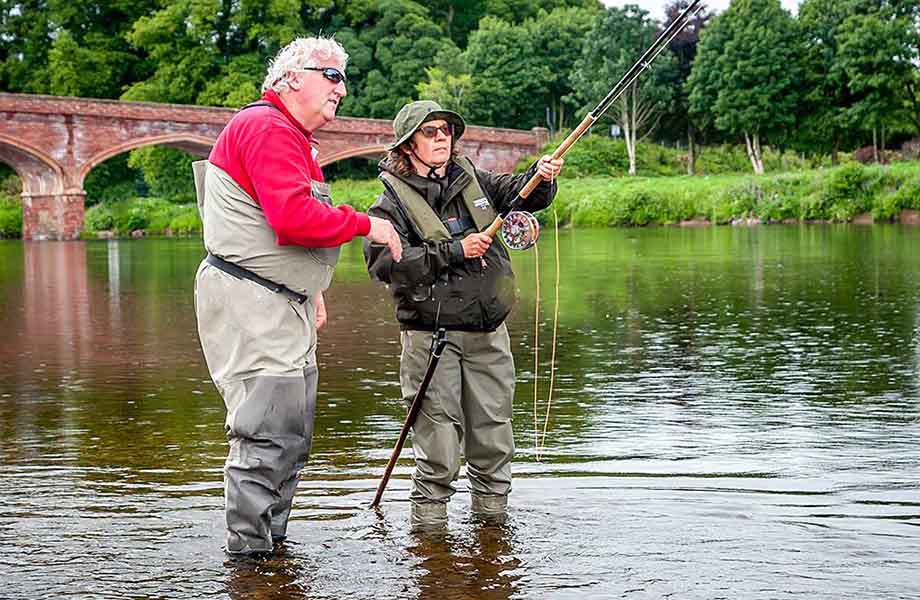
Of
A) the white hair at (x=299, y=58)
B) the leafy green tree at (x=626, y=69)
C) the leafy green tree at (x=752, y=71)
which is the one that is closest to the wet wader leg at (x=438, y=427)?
the white hair at (x=299, y=58)

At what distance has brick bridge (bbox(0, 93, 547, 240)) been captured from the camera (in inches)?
2184

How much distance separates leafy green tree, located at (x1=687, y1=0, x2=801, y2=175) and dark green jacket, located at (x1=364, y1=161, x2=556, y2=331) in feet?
185

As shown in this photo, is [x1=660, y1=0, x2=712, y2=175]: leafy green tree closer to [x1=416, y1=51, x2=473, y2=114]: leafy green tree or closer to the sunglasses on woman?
[x1=416, y1=51, x2=473, y2=114]: leafy green tree

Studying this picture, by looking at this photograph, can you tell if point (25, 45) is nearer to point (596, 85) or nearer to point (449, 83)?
point (449, 83)

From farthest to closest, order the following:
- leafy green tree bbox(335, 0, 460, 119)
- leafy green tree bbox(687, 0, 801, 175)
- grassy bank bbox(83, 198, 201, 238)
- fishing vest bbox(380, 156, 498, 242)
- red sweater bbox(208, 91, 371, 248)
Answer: leafy green tree bbox(335, 0, 460, 119) → leafy green tree bbox(687, 0, 801, 175) → grassy bank bbox(83, 198, 201, 238) → fishing vest bbox(380, 156, 498, 242) → red sweater bbox(208, 91, 371, 248)

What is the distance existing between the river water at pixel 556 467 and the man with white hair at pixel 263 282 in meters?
0.34

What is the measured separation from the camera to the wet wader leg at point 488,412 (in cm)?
550

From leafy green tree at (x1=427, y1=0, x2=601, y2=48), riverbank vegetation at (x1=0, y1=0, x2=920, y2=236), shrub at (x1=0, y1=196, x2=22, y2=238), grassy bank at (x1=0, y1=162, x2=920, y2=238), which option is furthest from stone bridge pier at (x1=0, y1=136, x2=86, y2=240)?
leafy green tree at (x1=427, y1=0, x2=601, y2=48)

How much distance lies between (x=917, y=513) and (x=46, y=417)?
5.31m

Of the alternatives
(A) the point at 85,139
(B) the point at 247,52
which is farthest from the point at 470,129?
(A) the point at 85,139

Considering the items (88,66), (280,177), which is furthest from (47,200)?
(280,177)

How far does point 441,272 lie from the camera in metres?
5.37

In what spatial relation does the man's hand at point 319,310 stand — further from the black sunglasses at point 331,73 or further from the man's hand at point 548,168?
the man's hand at point 548,168

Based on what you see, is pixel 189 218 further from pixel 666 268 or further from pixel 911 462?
pixel 911 462
